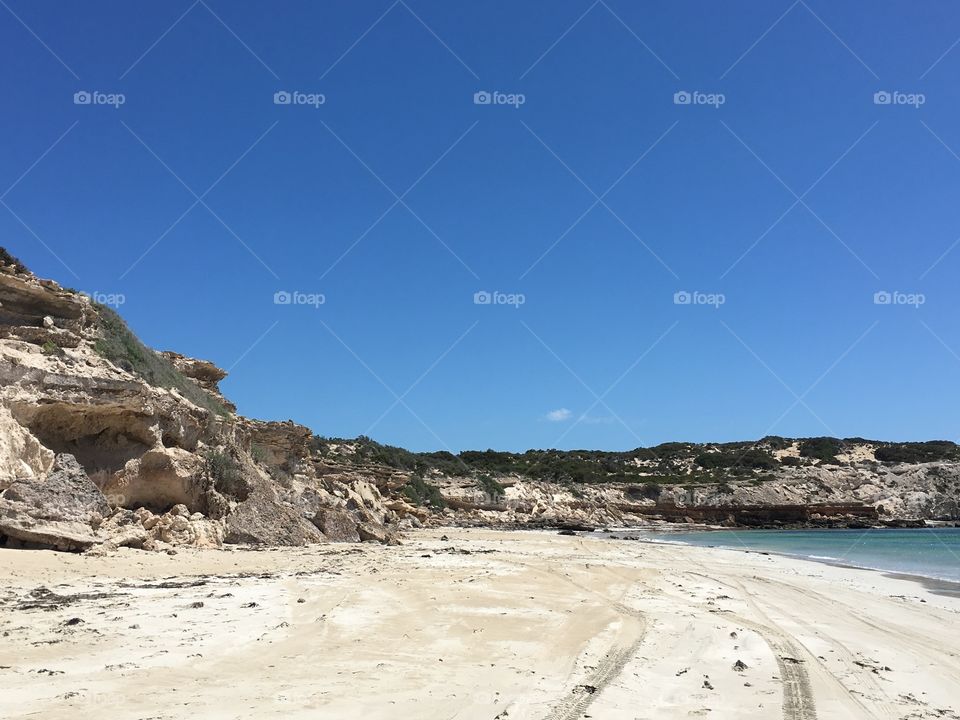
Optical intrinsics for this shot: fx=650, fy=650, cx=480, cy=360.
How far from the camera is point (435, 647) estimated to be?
6309 mm

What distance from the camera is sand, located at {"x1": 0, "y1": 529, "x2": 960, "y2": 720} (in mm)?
4570

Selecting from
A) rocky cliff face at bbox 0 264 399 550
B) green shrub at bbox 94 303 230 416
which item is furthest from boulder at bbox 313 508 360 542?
green shrub at bbox 94 303 230 416

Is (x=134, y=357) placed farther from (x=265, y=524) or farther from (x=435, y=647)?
(x=435, y=647)

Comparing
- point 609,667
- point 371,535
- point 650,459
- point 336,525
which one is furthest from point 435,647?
point 650,459

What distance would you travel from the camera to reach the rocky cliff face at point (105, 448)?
38.2ft

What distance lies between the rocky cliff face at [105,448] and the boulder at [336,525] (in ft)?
2.66

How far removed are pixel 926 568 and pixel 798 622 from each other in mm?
13792

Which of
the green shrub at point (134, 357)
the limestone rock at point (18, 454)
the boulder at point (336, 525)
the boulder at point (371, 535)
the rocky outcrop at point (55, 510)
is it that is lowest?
the boulder at point (371, 535)

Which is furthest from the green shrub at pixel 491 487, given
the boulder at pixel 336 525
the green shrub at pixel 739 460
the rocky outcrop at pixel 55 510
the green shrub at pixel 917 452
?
the green shrub at pixel 917 452

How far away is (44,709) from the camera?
3.96 meters

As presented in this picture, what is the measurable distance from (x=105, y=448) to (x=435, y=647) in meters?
11.4

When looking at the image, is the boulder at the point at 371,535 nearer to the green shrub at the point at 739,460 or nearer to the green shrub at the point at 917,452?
the green shrub at the point at 739,460

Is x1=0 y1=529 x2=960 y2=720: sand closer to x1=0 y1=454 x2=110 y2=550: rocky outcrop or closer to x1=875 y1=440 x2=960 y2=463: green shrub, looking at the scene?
x1=0 y1=454 x2=110 y2=550: rocky outcrop

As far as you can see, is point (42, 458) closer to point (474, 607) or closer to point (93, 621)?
point (93, 621)
